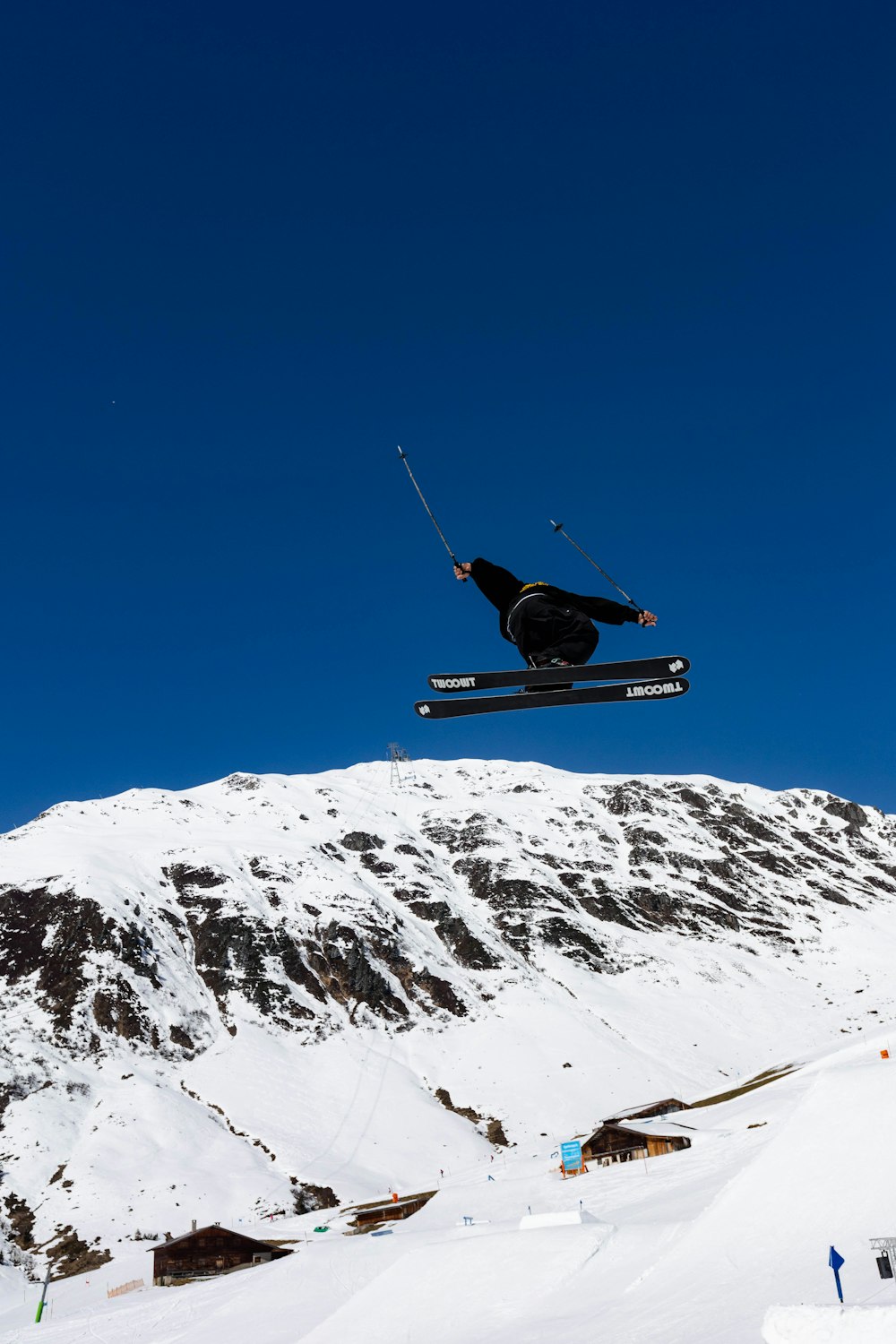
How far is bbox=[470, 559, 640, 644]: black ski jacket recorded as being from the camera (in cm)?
1273

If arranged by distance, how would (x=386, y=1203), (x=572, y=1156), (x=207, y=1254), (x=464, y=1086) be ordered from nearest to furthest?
(x=207, y=1254)
(x=572, y=1156)
(x=386, y=1203)
(x=464, y=1086)

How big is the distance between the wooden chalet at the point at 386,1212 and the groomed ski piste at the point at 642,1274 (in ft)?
50.0

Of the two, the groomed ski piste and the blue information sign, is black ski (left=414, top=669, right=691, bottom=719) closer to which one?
the groomed ski piste

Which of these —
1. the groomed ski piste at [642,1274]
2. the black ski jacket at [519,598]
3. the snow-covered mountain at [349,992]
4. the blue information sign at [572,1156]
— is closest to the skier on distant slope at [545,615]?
the black ski jacket at [519,598]

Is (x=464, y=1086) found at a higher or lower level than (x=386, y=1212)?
higher

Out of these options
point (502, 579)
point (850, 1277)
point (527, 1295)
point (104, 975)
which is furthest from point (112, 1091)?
point (502, 579)

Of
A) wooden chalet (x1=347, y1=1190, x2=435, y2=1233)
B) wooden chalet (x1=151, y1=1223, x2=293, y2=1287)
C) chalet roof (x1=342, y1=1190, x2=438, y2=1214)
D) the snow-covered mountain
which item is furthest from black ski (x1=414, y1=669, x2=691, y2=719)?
the snow-covered mountain

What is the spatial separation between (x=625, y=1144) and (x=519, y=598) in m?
57.4

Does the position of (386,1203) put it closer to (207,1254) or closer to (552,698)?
(207,1254)

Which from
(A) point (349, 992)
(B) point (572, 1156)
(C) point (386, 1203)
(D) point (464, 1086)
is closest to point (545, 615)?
(B) point (572, 1156)

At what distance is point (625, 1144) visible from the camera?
189 feet

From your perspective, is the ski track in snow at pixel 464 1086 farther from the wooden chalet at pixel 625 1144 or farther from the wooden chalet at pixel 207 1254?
the wooden chalet at pixel 207 1254

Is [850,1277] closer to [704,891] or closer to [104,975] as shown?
[104,975]

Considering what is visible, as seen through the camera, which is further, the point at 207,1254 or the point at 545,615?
the point at 207,1254
